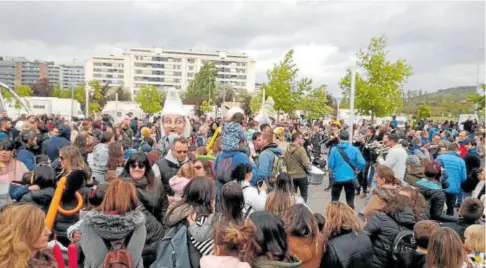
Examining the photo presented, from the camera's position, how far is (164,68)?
15225 centimetres

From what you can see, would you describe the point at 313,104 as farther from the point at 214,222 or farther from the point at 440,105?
the point at 440,105

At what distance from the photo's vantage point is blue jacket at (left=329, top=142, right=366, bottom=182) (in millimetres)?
8445

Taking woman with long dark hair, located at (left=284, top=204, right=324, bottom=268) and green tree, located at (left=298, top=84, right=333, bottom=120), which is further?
green tree, located at (left=298, top=84, right=333, bottom=120)

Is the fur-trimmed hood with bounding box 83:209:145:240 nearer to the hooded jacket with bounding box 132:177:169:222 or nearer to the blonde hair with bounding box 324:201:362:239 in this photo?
the hooded jacket with bounding box 132:177:169:222

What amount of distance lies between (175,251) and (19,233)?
1134 millimetres

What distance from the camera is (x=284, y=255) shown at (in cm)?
308

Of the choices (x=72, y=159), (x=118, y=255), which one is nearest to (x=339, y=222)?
(x=118, y=255)

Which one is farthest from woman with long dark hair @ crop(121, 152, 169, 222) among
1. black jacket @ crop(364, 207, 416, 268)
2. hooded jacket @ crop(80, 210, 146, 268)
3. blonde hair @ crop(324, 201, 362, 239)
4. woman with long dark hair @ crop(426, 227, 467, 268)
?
woman with long dark hair @ crop(426, 227, 467, 268)

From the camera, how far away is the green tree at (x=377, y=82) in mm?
25844

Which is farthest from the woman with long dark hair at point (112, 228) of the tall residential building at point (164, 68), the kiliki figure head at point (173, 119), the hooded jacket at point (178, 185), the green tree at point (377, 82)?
the tall residential building at point (164, 68)

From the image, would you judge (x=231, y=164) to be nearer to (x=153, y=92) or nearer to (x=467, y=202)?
(x=467, y=202)

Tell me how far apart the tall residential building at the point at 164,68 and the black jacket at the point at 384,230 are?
14106 centimetres

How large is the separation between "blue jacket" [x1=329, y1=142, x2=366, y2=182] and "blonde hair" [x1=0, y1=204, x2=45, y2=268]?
625 cm

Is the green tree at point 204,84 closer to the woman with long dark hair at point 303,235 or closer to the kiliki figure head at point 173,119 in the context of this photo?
the kiliki figure head at point 173,119
